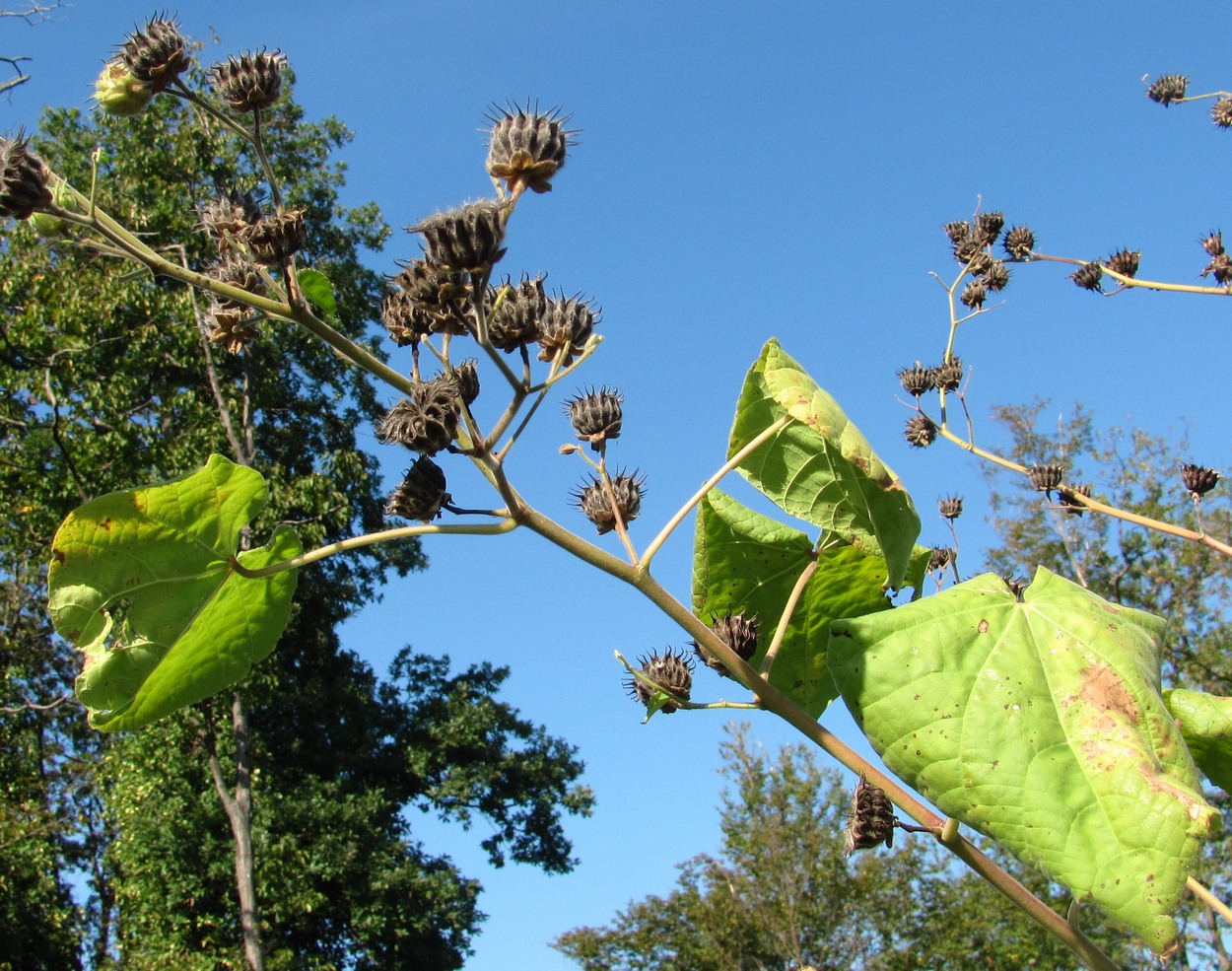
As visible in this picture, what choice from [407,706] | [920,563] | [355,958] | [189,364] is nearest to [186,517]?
[920,563]

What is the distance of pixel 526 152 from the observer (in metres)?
1.37

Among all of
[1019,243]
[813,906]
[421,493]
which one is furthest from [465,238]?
[813,906]

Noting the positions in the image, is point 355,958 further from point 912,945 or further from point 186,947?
point 912,945

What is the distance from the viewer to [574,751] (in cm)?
2244

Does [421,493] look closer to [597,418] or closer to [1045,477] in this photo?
[597,418]

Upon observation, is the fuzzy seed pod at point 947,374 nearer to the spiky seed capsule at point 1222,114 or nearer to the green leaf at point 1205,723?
the spiky seed capsule at point 1222,114

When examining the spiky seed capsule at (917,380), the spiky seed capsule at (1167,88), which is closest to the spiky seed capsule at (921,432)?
the spiky seed capsule at (917,380)

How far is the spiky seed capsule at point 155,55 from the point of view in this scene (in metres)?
1.58

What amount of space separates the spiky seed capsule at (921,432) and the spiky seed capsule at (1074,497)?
0.62 m

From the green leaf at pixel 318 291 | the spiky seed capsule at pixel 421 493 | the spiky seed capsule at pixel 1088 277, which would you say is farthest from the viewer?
the spiky seed capsule at pixel 1088 277

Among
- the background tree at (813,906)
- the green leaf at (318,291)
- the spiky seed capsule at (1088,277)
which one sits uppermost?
the background tree at (813,906)

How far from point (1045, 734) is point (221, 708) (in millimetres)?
17143

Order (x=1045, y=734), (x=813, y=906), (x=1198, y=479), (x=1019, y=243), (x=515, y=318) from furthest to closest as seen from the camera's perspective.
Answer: (x=813, y=906)
(x=1019, y=243)
(x=1198, y=479)
(x=515, y=318)
(x=1045, y=734)

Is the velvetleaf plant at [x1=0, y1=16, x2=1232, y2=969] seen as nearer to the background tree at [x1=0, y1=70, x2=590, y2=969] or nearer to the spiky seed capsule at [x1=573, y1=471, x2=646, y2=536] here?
the spiky seed capsule at [x1=573, y1=471, x2=646, y2=536]
